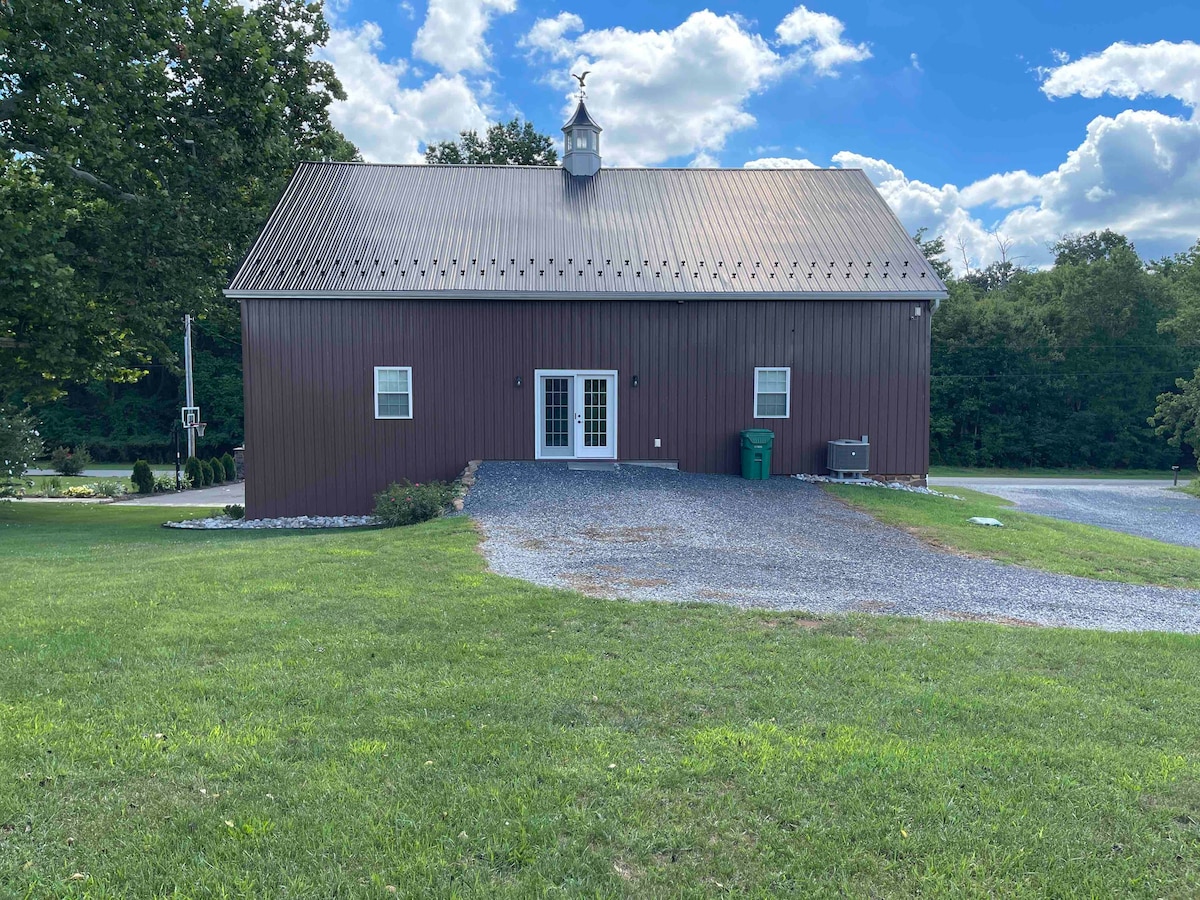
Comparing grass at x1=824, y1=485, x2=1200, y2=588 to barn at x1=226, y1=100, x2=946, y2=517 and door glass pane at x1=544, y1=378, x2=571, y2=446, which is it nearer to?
barn at x1=226, y1=100, x2=946, y2=517

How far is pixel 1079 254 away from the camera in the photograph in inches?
1629

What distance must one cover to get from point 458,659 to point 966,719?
2.97m

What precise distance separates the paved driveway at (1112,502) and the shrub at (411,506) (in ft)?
40.9

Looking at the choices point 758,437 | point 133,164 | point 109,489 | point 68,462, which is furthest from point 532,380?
point 68,462

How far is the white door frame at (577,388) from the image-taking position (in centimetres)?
1455

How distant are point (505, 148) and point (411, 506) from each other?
75.0 ft

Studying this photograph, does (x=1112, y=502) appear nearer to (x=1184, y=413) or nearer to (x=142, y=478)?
(x=1184, y=413)

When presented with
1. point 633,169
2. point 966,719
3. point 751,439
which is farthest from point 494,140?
point 966,719

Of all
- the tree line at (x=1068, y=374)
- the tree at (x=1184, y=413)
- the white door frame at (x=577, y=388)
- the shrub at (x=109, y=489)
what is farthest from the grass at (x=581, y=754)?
the tree line at (x=1068, y=374)

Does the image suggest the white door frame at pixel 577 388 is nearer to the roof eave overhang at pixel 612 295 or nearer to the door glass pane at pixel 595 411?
the door glass pane at pixel 595 411

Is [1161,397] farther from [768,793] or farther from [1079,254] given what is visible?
[768,793]

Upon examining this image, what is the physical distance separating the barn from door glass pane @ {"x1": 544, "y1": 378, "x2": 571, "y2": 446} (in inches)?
0.8

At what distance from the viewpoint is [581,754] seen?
3479mm

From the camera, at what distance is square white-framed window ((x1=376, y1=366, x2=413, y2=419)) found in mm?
14320
